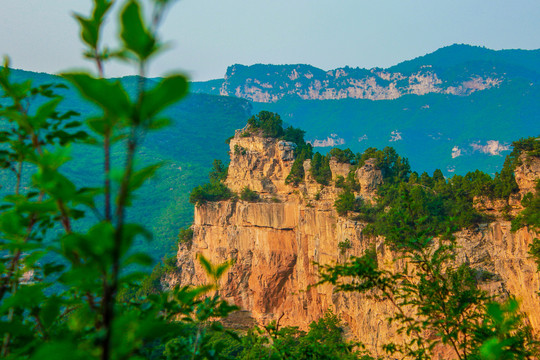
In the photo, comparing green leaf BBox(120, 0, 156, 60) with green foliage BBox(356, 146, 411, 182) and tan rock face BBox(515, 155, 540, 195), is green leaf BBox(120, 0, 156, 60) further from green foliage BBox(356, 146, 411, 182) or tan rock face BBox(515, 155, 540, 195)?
green foliage BBox(356, 146, 411, 182)

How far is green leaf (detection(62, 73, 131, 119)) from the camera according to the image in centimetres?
92

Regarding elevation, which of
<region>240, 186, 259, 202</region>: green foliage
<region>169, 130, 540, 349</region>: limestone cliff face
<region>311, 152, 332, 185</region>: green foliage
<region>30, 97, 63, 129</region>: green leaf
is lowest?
<region>169, 130, 540, 349</region>: limestone cliff face

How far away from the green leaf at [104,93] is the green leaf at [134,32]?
0.34ft

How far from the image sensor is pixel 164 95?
0.95 meters

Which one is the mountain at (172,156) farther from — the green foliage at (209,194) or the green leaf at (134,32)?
the green leaf at (134,32)

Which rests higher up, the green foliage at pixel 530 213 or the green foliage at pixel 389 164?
the green foliage at pixel 389 164

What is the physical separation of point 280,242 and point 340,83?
89193 millimetres

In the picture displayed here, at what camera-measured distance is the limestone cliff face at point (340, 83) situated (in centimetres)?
9438

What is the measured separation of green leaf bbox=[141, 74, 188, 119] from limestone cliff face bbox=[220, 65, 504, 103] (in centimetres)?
10369

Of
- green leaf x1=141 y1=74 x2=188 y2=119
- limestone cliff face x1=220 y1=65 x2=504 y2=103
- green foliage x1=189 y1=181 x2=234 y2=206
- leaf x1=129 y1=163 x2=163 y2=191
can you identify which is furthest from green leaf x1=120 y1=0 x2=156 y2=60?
limestone cliff face x1=220 y1=65 x2=504 y2=103

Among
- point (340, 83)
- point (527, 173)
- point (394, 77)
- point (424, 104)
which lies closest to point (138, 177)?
point (527, 173)

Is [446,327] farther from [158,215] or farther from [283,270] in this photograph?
[158,215]

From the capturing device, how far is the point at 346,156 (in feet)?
73.0

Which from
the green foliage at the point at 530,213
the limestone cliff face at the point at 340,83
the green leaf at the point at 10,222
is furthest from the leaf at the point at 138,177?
the limestone cliff face at the point at 340,83
